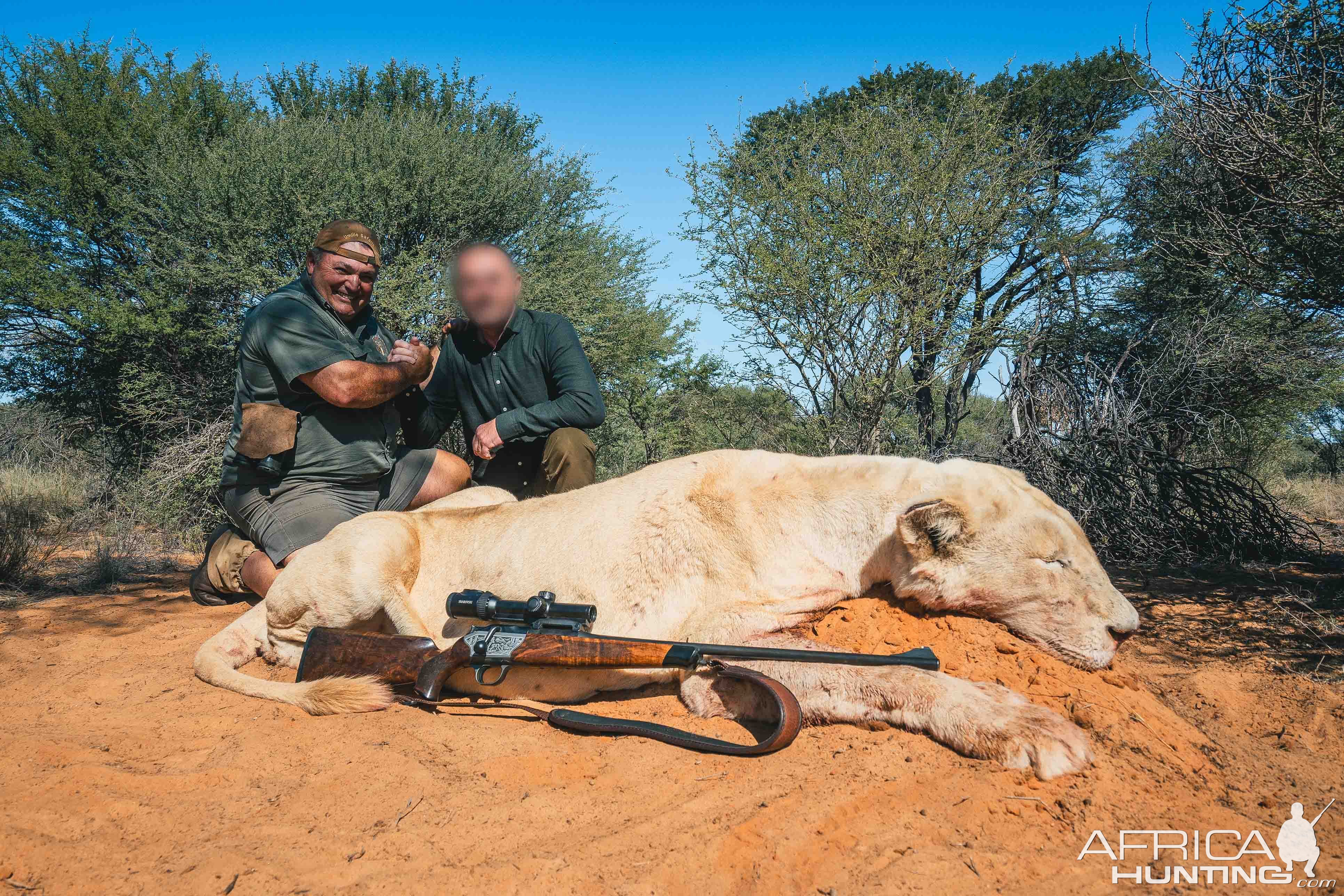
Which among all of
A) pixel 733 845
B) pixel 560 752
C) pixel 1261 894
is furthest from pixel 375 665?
pixel 1261 894

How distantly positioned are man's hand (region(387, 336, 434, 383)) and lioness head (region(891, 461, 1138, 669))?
328cm

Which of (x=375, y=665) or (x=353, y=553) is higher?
(x=353, y=553)

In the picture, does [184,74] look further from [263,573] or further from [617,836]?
[617,836]

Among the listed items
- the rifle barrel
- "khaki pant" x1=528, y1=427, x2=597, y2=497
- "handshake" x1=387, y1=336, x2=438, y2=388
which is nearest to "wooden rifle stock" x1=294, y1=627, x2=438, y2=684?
the rifle barrel

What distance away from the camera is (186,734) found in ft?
10.2

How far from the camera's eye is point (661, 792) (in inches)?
97.3

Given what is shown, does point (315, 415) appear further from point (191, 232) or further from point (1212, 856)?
point (191, 232)

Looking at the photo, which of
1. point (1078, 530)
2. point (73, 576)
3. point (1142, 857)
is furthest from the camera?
point (73, 576)

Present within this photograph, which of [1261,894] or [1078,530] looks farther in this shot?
[1078,530]

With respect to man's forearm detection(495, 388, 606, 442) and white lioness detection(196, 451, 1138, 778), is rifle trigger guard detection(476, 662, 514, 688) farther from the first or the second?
man's forearm detection(495, 388, 606, 442)

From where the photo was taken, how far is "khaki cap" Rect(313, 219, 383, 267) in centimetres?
493

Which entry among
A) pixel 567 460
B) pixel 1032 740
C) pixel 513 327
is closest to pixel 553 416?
pixel 567 460

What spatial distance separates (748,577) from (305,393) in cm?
322

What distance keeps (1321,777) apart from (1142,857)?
0.92 meters
